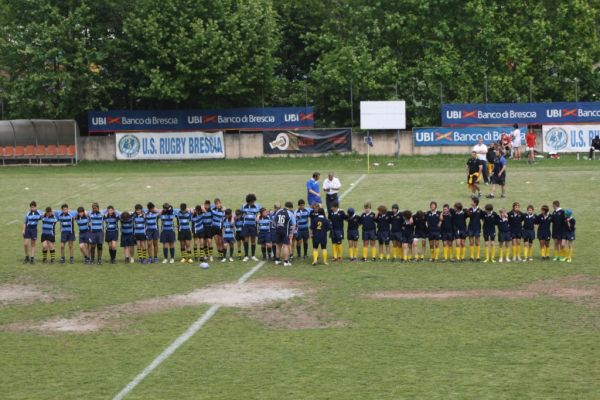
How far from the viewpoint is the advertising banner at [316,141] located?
5597 cm

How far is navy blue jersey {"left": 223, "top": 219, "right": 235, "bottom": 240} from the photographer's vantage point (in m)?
27.7

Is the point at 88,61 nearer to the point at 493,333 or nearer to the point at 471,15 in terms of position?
the point at 471,15

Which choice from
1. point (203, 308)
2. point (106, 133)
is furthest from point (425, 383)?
point (106, 133)

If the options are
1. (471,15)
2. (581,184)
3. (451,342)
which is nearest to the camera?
(451,342)

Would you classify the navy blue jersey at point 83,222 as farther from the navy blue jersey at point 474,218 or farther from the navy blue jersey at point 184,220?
the navy blue jersey at point 474,218

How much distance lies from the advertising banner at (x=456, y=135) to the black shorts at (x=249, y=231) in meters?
28.8

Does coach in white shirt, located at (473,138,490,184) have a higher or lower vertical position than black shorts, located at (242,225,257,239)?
higher

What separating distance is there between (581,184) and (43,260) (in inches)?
877

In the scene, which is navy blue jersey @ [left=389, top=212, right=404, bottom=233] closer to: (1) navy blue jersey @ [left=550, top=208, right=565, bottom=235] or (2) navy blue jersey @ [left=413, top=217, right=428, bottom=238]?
(2) navy blue jersey @ [left=413, top=217, right=428, bottom=238]

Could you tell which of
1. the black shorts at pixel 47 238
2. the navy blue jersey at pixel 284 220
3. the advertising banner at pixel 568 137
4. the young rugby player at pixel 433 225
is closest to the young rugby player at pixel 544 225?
the young rugby player at pixel 433 225

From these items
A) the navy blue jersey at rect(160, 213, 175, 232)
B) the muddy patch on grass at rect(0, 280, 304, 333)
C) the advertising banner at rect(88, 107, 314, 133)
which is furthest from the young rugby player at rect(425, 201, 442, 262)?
the advertising banner at rect(88, 107, 314, 133)

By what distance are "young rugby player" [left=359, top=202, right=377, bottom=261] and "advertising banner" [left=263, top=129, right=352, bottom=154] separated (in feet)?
92.4

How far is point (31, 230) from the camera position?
28.5 m

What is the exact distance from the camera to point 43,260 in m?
29.0
